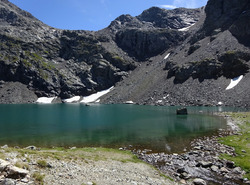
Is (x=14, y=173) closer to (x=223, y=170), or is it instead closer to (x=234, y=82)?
(x=223, y=170)

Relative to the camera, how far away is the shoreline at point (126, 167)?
14.0m

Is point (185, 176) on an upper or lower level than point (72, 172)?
lower

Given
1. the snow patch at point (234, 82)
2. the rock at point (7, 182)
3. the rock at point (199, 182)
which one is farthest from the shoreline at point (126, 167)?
the snow patch at point (234, 82)

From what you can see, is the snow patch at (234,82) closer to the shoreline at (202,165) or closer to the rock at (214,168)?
the shoreline at (202,165)

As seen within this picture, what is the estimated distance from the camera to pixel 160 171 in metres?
20.7

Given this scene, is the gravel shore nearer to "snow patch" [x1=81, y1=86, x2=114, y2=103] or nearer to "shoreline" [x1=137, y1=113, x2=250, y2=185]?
"shoreline" [x1=137, y1=113, x2=250, y2=185]

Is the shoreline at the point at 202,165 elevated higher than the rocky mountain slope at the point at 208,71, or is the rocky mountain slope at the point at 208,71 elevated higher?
the rocky mountain slope at the point at 208,71

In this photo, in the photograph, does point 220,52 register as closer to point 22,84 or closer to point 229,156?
point 229,156

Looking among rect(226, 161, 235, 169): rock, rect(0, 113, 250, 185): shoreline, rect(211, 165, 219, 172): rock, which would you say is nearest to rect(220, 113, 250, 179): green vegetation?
rect(226, 161, 235, 169): rock

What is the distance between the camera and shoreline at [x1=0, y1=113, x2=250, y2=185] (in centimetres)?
1399

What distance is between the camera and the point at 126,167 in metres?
20.3

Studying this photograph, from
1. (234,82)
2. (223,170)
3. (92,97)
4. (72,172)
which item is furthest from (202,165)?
(92,97)

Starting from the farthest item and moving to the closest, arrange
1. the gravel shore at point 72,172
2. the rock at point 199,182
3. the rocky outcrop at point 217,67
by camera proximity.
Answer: the rocky outcrop at point 217,67
the rock at point 199,182
the gravel shore at point 72,172

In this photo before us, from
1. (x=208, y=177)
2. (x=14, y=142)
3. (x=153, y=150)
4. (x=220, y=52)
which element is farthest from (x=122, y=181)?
(x=220, y=52)
